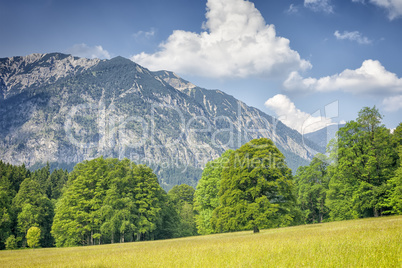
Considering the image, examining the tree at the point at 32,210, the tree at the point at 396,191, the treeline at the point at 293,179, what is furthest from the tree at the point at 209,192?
the tree at the point at 32,210

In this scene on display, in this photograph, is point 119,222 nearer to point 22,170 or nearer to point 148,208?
point 148,208

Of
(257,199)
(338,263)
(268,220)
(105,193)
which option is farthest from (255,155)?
(105,193)

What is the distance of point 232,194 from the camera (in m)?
34.6

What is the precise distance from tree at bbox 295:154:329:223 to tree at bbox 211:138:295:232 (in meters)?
33.1

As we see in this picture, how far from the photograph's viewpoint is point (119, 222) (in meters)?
48.6

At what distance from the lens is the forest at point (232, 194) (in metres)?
34.6

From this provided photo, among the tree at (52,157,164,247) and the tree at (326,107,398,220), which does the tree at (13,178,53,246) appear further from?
the tree at (326,107,398,220)

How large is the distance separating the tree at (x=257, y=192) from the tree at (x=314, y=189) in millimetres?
33123

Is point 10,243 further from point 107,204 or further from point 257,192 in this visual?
point 257,192

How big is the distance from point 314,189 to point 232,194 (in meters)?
37.1

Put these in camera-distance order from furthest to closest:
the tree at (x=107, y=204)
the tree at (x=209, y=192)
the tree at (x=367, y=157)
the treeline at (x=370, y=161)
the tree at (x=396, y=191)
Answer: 1. the tree at (x=209, y=192)
2. the tree at (x=107, y=204)
3. the tree at (x=367, y=157)
4. the treeline at (x=370, y=161)
5. the tree at (x=396, y=191)

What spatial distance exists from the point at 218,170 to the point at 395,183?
28.4 m

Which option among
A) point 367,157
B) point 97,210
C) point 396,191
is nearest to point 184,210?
point 97,210

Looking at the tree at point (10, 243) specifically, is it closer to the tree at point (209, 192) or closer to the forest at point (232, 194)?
the forest at point (232, 194)
